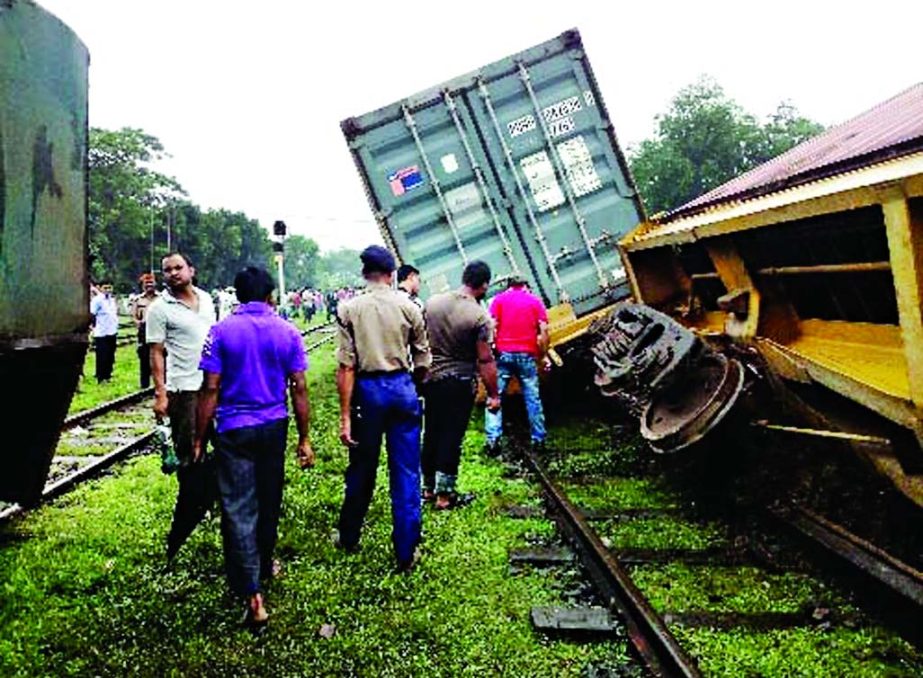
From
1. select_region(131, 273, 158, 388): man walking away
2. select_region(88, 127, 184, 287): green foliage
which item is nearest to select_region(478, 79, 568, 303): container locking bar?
select_region(131, 273, 158, 388): man walking away

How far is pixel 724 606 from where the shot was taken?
3.83 m

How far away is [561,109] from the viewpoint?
8.41 m

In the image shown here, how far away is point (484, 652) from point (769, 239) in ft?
10.1

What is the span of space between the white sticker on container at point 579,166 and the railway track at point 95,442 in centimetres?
533

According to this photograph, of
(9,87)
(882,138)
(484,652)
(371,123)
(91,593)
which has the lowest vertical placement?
(484,652)

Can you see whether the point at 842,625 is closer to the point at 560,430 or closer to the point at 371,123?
the point at 560,430

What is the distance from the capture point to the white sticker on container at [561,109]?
841 centimetres

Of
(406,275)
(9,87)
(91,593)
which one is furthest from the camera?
(406,275)

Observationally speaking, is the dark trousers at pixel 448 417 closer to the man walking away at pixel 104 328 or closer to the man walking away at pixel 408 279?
the man walking away at pixel 408 279

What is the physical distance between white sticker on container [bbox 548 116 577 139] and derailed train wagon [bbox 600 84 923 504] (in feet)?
7.74

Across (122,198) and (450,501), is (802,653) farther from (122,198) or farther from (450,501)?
(122,198)

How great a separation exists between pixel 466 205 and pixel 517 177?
0.62 metres

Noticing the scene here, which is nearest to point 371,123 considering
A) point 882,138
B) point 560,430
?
point 560,430

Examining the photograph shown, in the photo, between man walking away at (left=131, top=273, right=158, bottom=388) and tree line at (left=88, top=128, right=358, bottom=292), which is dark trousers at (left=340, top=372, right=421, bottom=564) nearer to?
man walking away at (left=131, top=273, right=158, bottom=388)
